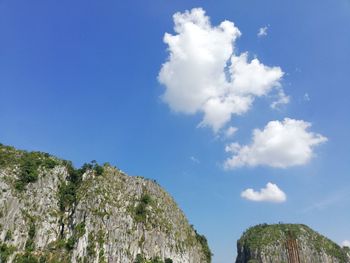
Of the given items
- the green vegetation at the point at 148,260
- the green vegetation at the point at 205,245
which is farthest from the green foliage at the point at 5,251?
the green vegetation at the point at 205,245

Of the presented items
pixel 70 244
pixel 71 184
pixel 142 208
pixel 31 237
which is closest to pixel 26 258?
pixel 31 237

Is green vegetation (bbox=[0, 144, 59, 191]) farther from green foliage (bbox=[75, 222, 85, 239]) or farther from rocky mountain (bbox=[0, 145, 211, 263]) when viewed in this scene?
green foliage (bbox=[75, 222, 85, 239])

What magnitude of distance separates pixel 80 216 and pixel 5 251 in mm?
32124

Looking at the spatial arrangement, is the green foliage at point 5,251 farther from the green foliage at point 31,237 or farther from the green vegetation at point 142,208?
the green vegetation at point 142,208

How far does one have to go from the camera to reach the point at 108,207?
149750 mm

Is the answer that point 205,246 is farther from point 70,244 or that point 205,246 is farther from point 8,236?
point 8,236

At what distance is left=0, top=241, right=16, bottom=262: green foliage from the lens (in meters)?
113

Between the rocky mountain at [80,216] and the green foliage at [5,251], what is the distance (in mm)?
318

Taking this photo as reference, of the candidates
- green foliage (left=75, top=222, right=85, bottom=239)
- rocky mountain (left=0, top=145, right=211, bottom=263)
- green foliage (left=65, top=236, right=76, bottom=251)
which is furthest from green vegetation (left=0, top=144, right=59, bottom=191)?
green foliage (left=65, top=236, right=76, bottom=251)

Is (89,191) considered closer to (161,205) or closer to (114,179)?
(114,179)

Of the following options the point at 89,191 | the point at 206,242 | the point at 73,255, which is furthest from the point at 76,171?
the point at 206,242

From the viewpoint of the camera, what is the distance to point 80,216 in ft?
465

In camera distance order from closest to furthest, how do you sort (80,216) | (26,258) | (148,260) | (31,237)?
(26,258) < (31,237) < (80,216) < (148,260)

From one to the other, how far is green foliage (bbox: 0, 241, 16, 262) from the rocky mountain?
318mm
